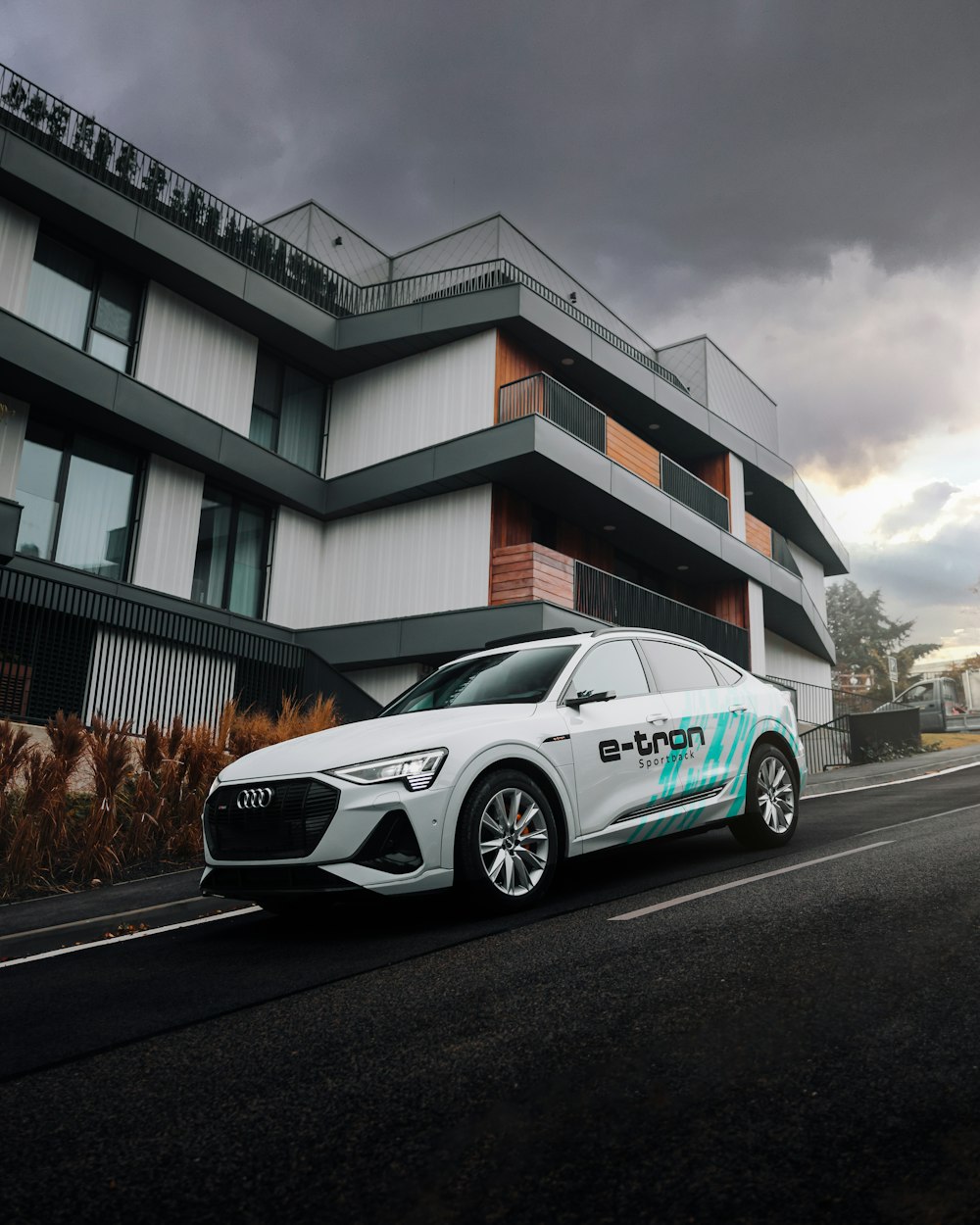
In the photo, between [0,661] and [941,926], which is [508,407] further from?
[941,926]

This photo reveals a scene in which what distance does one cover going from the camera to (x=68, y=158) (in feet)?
57.4

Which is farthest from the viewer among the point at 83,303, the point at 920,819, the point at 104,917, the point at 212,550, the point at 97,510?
the point at 212,550

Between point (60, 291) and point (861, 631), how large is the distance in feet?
304

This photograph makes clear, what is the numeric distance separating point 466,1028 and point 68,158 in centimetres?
1897

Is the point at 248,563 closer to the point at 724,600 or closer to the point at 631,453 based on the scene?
the point at 631,453

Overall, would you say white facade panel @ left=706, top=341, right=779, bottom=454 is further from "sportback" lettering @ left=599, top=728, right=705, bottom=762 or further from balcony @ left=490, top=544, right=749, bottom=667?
"sportback" lettering @ left=599, top=728, right=705, bottom=762

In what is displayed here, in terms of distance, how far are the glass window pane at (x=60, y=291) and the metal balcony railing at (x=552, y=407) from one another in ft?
27.8

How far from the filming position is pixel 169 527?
18.5 m

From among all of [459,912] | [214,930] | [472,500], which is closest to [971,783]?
[472,500]

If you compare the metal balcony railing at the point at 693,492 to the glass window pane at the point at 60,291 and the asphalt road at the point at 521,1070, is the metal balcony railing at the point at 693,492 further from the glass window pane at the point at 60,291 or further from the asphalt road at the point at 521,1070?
the asphalt road at the point at 521,1070

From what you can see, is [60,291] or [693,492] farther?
[693,492]

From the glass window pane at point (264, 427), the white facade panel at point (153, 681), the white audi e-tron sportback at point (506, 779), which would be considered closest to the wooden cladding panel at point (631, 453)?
the glass window pane at point (264, 427)

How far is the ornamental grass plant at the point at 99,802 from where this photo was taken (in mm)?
8242

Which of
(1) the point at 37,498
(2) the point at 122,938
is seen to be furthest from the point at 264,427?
(2) the point at 122,938
